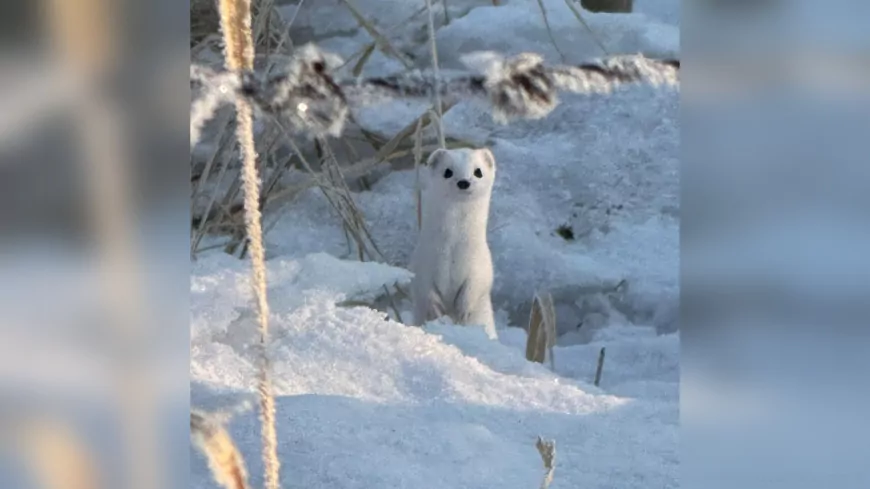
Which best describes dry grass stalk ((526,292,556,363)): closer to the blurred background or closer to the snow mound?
the snow mound

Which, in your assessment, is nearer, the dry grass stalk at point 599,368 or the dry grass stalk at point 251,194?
the dry grass stalk at point 251,194

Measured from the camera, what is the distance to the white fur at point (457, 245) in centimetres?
66

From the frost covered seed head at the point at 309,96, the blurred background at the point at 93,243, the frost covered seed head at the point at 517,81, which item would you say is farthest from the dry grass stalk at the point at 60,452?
the frost covered seed head at the point at 517,81

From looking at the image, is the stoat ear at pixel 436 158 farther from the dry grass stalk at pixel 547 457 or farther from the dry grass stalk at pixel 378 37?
the dry grass stalk at pixel 547 457

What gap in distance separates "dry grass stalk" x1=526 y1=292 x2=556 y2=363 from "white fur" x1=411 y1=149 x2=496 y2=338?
32 mm

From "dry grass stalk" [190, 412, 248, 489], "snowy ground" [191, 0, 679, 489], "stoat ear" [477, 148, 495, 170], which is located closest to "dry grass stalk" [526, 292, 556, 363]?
"snowy ground" [191, 0, 679, 489]

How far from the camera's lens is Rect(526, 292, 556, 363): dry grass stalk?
0.64 metres

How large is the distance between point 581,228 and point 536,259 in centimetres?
4

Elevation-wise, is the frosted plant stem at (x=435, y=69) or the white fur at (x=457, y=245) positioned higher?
the frosted plant stem at (x=435, y=69)

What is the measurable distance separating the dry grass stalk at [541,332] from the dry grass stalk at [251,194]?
0.19m

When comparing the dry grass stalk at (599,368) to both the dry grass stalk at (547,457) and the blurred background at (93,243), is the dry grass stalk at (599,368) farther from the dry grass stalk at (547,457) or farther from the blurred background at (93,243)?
the blurred background at (93,243)

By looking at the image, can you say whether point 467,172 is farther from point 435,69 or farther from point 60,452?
point 60,452

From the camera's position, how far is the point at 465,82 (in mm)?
613

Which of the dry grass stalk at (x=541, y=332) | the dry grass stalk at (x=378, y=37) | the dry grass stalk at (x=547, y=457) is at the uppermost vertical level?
the dry grass stalk at (x=378, y=37)
